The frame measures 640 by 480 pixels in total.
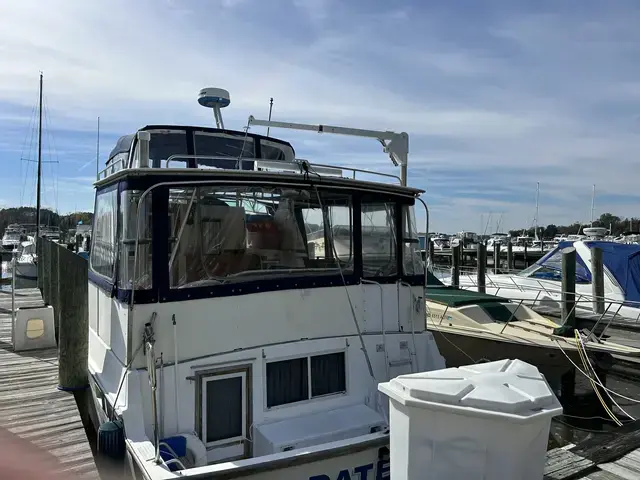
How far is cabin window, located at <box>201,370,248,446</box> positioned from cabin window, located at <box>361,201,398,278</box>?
1.79 meters

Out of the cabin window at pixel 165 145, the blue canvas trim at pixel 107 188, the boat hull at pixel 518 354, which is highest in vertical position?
the cabin window at pixel 165 145

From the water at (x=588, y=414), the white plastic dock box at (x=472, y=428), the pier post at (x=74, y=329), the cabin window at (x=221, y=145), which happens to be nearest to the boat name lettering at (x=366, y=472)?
the white plastic dock box at (x=472, y=428)

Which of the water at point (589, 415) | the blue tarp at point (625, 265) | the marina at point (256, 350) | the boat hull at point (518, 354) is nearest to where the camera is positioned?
the marina at point (256, 350)

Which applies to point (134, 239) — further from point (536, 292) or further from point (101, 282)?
point (536, 292)

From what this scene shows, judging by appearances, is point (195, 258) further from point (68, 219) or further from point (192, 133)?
point (68, 219)

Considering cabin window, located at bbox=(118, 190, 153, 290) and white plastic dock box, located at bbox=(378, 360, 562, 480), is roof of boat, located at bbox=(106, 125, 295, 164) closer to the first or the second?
cabin window, located at bbox=(118, 190, 153, 290)

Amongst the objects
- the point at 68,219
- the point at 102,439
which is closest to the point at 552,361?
the point at 102,439

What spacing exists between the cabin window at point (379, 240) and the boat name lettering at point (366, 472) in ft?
6.42

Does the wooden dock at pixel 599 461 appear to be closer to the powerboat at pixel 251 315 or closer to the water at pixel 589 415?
the powerboat at pixel 251 315

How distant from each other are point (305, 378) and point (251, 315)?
845mm

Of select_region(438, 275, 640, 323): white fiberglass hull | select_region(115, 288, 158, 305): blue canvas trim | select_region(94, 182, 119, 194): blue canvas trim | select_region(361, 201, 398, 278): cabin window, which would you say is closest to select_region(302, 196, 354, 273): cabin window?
select_region(361, 201, 398, 278): cabin window

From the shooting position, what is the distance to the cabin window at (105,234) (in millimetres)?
5121

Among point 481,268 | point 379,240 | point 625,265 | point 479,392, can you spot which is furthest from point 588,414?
point 479,392

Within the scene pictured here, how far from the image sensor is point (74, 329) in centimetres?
641
